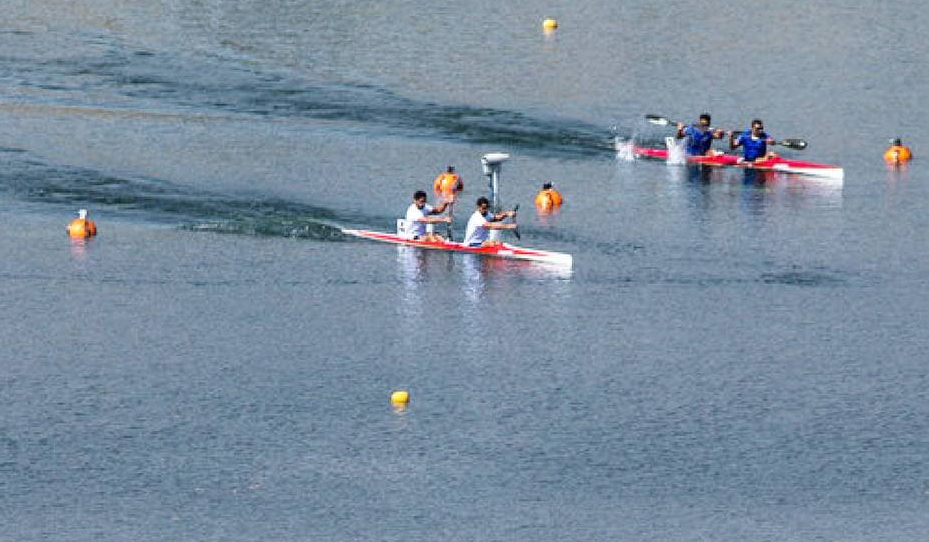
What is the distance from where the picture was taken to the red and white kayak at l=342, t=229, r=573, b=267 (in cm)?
4988

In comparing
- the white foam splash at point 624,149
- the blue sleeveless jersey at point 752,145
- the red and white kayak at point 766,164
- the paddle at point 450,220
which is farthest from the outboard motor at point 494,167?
the blue sleeveless jersey at point 752,145

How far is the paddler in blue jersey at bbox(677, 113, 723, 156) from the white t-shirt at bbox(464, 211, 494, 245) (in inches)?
540

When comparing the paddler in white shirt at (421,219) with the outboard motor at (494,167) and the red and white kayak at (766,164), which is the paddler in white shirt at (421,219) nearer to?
the outboard motor at (494,167)

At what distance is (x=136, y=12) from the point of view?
3383 inches

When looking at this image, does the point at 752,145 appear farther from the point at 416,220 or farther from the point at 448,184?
the point at 416,220

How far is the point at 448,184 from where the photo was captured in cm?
5544

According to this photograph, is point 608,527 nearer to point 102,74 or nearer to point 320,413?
point 320,413

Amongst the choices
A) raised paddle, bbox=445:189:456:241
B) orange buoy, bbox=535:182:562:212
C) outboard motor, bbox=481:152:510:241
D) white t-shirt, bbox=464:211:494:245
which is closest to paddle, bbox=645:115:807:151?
orange buoy, bbox=535:182:562:212

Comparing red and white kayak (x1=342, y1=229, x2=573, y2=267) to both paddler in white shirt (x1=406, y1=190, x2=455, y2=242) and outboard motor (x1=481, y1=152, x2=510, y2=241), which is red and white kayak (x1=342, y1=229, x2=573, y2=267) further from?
outboard motor (x1=481, y1=152, x2=510, y2=241)

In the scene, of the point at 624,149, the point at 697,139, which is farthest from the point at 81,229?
the point at 697,139

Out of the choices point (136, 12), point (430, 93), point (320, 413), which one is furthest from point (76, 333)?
point (136, 12)

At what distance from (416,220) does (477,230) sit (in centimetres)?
182

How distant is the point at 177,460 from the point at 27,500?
3263 millimetres

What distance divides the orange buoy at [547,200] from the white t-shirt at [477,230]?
434cm
